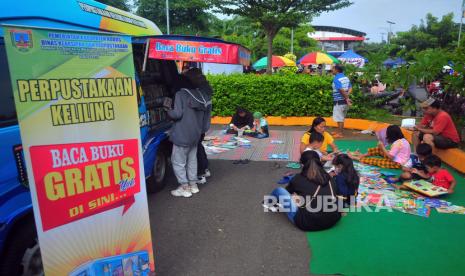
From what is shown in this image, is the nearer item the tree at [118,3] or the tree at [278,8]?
the tree at [278,8]

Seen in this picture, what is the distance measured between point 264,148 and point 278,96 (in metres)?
3.18

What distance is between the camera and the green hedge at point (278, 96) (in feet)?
34.4

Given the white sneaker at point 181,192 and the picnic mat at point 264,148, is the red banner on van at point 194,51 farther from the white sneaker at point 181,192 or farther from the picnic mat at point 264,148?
the picnic mat at point 264,148

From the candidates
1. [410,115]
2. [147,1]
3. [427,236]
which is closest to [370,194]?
[427,236]

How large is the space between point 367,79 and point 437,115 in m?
3.84

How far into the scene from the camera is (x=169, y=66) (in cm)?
596

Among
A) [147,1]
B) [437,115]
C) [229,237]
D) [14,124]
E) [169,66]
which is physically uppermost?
[147,1]

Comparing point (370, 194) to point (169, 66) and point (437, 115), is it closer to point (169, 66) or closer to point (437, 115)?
point (437, 115)

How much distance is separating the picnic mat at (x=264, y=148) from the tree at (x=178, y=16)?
57.4 ft

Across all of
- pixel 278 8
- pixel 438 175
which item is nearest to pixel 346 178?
pixel 438 175

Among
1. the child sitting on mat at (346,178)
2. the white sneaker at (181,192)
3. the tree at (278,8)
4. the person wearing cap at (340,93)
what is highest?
the tree at (278,8)

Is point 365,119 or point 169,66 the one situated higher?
point 169,66

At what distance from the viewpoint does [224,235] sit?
4.15 meters

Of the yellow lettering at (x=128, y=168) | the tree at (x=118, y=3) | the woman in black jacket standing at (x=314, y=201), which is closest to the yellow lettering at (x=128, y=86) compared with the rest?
the yellow lettering at (x=128, y=168)
